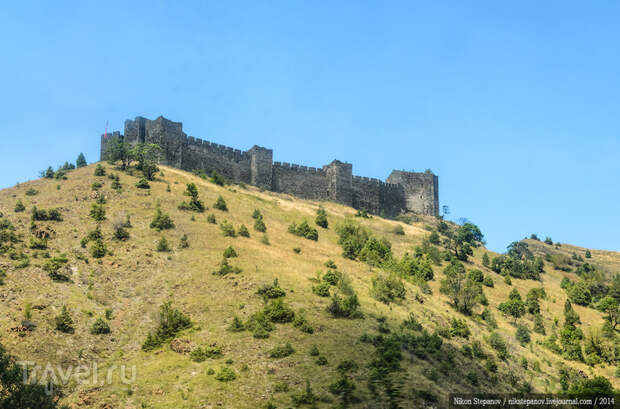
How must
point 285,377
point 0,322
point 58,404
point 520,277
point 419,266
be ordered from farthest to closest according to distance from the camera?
point 520,277
point 419,266
point 0,322
point 285,377
point 58,404

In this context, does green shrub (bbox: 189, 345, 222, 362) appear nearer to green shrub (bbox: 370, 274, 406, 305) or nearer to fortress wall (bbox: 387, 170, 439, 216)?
green shrub (bbox: 370, 274, 406, 305)

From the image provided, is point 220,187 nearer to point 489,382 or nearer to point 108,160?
point 108,160

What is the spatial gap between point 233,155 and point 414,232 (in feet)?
92.6

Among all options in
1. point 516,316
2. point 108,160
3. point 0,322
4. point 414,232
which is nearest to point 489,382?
point 516,316

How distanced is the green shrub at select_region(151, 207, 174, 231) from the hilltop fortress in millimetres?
22340

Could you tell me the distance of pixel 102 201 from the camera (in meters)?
60.7

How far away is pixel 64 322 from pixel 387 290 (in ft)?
85.1

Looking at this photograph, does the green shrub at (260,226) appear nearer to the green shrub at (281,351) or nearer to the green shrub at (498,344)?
the green shrub at (498,344)

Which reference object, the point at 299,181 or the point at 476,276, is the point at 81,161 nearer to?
the point at 299,181

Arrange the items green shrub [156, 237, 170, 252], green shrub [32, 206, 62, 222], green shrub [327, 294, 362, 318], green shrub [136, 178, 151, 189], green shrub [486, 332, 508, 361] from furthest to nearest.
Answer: green shrub [136, 178, 151, 189] < green shrub [32, 206, 62, 222] < green shrub [156, 237, 170, 252] < green shrub [486, 332, 508, 361] < green shrub [327, 294, 362, 318]

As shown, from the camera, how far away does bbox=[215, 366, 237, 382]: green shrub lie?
3441 cm

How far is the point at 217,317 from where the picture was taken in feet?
139

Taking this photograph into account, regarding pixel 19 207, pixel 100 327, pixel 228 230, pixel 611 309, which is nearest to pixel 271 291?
pixel 100 327

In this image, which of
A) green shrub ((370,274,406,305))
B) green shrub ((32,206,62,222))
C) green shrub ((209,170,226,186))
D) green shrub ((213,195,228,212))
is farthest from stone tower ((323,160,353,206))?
green shrub ((32,206,62,222))
